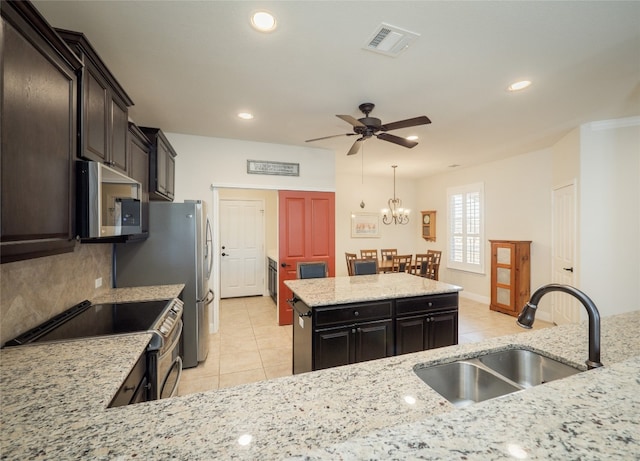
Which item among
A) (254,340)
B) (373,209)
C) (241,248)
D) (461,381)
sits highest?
(373,209)

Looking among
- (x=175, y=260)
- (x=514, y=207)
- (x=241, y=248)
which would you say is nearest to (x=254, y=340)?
(x=175, y=260)

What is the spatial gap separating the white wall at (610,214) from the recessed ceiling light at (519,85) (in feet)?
5.44

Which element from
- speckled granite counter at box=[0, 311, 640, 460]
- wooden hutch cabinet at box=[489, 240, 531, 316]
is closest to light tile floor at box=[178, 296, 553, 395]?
wooden hutch cabinet at box=[489, 240, 531, 316]

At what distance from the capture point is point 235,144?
13.4ft

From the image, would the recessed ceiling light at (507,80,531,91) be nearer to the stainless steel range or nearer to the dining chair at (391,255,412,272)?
the dining chair at (391,255,412,272)

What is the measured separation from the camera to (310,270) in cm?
332

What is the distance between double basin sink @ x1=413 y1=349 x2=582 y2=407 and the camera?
1.17 meters

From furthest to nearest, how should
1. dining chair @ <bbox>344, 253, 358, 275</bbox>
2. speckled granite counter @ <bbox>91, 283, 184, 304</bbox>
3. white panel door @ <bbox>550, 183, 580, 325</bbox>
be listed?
dining chair @ <bbox>344, 253, 358, 275</bbox>
white panel door @ <bbox>550, 183, 580, 325</bbox>
speckled granite counter @ <bbox>91, 283, 184, 304</bbox>

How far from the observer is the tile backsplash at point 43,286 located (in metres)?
1.48

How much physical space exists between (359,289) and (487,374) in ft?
4.92

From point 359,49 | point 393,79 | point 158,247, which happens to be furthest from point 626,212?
point 158,247

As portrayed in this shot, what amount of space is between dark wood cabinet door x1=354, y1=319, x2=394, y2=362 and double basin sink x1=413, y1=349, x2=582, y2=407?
117 centimetres

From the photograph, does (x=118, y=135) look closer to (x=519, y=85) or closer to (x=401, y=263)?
(x=519, y=85)

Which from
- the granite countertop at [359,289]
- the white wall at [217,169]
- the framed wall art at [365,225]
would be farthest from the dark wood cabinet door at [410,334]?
the framed wall art at [365,225]
